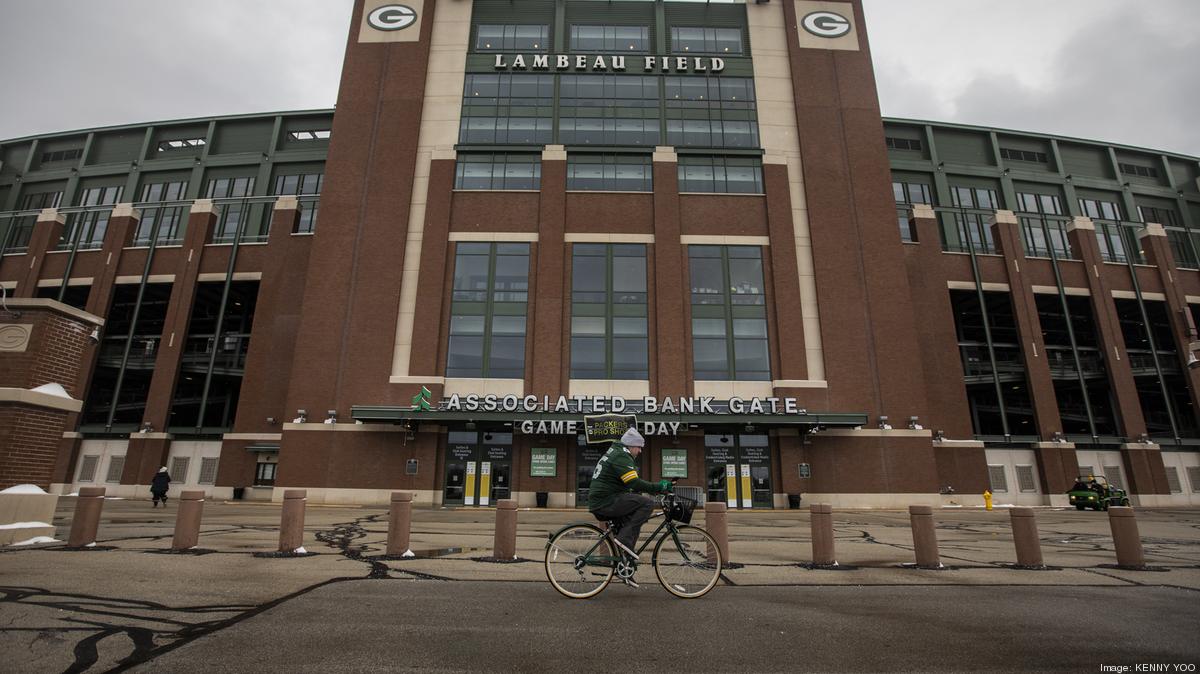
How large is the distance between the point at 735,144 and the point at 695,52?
747 centimetres

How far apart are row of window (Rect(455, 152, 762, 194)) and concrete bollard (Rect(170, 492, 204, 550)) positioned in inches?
997

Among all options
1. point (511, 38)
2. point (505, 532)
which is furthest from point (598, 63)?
point (505, 532)

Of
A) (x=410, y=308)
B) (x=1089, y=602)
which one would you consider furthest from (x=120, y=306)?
(x=1089, y=602)

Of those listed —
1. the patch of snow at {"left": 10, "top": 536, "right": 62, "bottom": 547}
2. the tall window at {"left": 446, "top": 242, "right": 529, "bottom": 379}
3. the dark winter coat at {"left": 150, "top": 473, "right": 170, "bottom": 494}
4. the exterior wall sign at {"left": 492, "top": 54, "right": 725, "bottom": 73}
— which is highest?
the exterior wall sign at {"left": 492, "top": 54, "right": 725, "bottom": 73}

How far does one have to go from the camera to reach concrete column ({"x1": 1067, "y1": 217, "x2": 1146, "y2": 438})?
36.3 metres

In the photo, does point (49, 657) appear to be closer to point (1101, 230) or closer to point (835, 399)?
point (835, 399)

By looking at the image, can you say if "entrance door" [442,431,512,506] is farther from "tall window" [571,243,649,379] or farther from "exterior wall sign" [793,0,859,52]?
"exterior wall sign" [793,0,859,52]

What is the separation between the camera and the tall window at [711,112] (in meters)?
34.1

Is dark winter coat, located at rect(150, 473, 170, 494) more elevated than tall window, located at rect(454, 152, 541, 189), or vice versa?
tall window, located at rect(454, 152, 541, 189)

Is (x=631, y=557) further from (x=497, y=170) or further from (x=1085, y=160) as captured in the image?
(x=1085, y=160)

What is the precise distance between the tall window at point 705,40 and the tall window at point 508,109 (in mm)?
8745

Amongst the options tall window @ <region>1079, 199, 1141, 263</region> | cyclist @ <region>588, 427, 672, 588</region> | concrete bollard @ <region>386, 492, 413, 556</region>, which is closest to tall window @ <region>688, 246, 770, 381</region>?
concrete bollard @ <region>386, 492, 413, 556</region>

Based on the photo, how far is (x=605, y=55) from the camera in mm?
36000

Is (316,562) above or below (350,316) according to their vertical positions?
below
